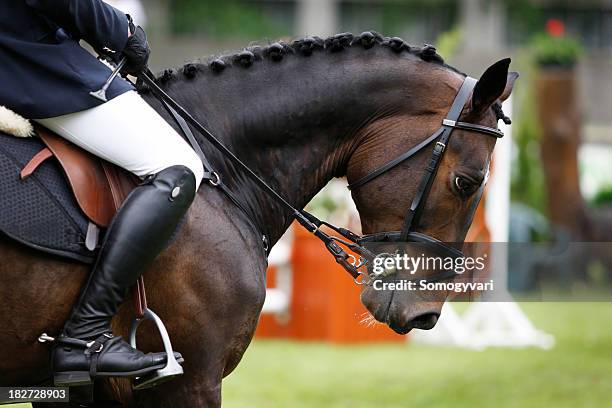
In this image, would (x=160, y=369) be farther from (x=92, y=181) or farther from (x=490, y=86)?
(x=490, y=86)

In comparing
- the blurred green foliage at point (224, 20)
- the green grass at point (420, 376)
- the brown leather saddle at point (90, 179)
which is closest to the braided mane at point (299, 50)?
the brown leather saddle at point (90, 179)

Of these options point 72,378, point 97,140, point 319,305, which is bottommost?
point 72,378

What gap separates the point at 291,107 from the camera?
4316mm

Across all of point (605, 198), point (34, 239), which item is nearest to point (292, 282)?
point (34, 239)

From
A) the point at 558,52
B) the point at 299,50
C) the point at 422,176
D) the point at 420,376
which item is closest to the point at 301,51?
the point at 299,50

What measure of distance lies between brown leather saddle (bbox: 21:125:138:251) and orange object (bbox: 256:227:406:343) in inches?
315

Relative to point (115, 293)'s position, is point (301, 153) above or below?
above

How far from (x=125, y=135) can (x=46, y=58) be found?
409 mm

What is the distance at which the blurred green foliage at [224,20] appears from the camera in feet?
119

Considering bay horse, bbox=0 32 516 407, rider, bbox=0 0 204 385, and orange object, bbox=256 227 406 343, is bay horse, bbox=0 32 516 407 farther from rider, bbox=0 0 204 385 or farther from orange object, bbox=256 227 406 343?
orange object, bbox=256 227 406 343

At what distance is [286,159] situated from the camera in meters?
4.38

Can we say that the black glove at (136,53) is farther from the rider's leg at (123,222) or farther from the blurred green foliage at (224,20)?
the blurred green foliage at (224,20)

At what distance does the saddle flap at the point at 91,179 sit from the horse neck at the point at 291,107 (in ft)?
1.95

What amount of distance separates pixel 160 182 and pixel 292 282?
9.00 m
